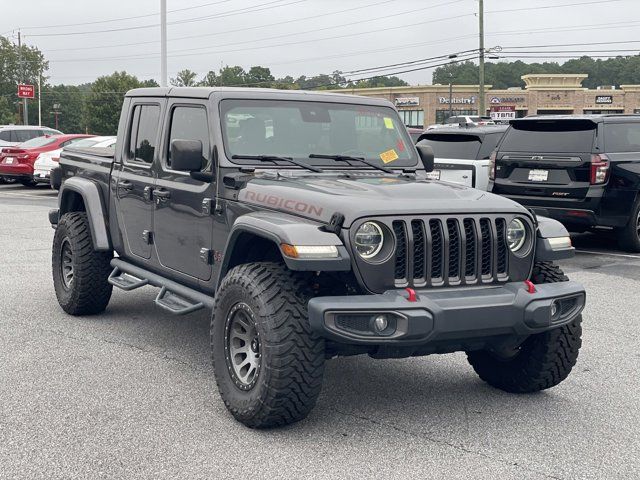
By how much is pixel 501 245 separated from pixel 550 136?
727 cm

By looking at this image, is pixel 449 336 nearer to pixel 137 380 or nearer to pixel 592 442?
pixel 592 442

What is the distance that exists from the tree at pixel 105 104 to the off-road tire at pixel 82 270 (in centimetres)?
9687

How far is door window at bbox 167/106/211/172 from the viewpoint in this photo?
586 cm

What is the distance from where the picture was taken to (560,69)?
11025 centimetres

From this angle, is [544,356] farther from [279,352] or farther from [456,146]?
[456,146]

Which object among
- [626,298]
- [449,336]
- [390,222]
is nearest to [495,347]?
[449,336]

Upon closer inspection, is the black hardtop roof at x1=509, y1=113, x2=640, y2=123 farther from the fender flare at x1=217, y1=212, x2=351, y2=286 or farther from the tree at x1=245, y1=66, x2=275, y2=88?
the tree at x1=245, y1=66, x2=275, y2=88

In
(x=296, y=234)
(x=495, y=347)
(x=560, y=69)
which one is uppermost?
(x=560, y=69)

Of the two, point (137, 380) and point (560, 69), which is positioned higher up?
point (560, 69)

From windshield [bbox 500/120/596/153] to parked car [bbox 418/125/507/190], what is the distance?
0.93 m

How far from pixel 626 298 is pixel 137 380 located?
5400 millimetres

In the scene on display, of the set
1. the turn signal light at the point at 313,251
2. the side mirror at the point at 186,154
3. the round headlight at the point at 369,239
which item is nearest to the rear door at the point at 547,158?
the side mirror at the point at 186,154

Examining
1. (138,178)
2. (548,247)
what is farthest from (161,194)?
(548,247)

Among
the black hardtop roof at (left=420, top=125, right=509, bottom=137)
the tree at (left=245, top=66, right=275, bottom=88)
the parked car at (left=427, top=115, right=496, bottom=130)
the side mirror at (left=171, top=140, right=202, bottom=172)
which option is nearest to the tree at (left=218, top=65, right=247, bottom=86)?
the tree at (left=245, top=66, right=275, bottom=88)
